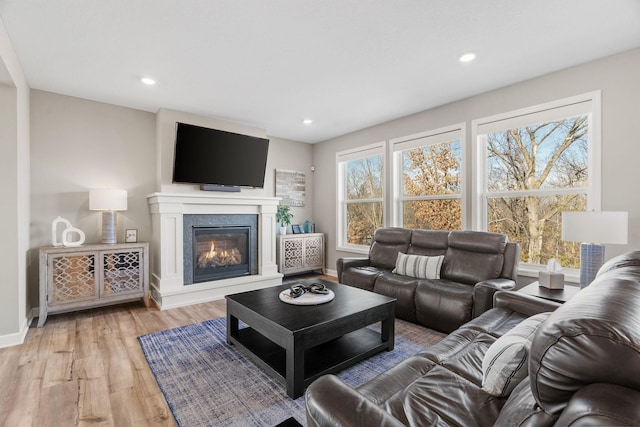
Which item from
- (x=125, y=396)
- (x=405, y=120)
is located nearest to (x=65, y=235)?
(x=125, y=396)

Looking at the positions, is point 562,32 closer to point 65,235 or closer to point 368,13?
point 368,13

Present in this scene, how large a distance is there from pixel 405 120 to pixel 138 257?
3.94m

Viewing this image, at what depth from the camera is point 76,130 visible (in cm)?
369

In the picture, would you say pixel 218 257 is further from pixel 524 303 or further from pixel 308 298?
pixel 524 303

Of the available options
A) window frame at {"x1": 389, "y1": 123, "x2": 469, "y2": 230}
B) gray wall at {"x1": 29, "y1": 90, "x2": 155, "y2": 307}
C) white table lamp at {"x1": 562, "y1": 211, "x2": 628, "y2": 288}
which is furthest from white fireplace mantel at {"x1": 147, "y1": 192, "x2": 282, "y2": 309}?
white table lamp at {"x1": 562, "y1": 211, "x2": 628, "y2": 288}

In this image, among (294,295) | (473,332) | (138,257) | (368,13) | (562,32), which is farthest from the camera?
(138,257)

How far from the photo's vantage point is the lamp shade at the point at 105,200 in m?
3.49

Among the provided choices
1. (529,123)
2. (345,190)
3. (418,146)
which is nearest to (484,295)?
(529,123)

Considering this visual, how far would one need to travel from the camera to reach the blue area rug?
5.81 feet

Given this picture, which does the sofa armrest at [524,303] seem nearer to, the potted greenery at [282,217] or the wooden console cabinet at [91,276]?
the potted greenery at [282,217]

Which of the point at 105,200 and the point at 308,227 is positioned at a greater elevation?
the point at 105,200

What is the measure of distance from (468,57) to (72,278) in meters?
4.53

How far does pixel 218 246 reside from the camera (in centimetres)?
441

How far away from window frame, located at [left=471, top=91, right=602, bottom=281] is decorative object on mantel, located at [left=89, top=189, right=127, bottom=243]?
420 centimetres
